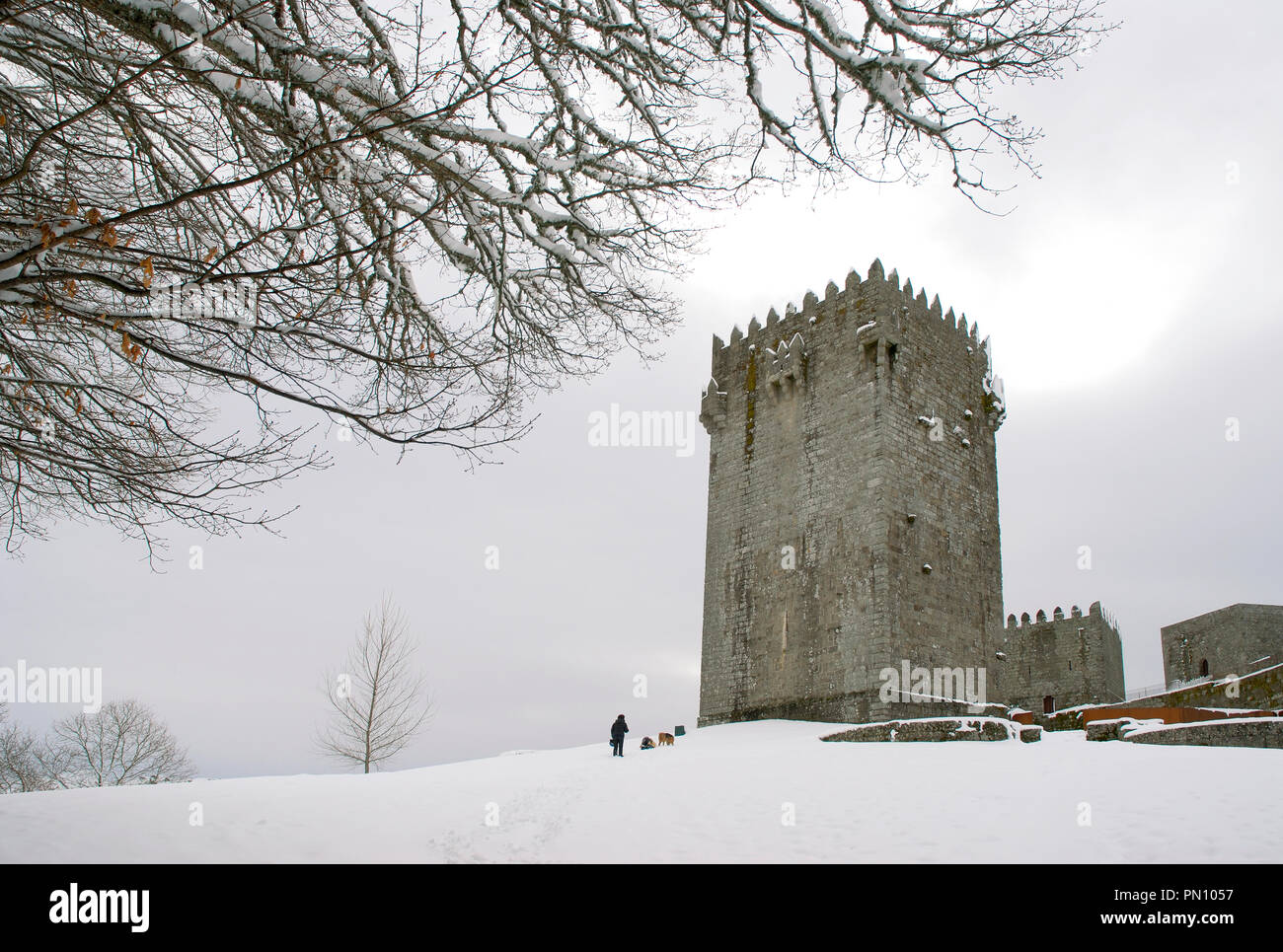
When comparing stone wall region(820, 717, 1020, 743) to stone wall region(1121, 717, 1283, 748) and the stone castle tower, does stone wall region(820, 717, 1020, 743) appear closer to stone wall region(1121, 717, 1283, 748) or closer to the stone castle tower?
stone wall region(1121, 717, 1283, 748)

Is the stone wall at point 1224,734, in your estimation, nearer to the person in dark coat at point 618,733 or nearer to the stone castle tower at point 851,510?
the stone castle tower at point 851,510

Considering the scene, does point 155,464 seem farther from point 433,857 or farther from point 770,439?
point 770,439

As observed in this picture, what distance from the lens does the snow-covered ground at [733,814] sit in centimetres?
612

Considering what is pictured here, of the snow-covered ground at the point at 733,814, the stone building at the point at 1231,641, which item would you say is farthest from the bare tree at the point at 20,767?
the stone building at the point at 1231,641

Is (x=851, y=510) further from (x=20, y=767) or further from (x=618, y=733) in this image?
(x=20, y=767)

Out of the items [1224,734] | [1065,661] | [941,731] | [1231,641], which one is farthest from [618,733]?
[1231,641]

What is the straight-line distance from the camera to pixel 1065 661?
99.1 feet

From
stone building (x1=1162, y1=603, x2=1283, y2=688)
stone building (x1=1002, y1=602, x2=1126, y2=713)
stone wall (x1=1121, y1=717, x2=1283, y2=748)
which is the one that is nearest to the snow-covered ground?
stone wall (x1=1121, y1=717, x2=1283, y2=748)

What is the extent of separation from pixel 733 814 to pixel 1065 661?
26712 mm

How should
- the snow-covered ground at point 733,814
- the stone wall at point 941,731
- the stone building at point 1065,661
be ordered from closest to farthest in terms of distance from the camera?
1. the snow-covered ground at point 733,814
2. the stone wall at point 941,731
3. the stone building at point 1065,661

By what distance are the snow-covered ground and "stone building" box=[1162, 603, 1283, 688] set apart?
2427cm

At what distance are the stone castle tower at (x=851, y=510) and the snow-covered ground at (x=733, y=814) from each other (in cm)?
600
